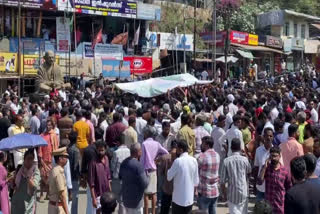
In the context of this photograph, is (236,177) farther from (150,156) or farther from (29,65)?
(29,65)

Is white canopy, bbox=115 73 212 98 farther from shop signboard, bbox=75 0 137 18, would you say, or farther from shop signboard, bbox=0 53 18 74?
shop signboard, bbox=75 0 137 18

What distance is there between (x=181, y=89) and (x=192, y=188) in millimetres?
10664

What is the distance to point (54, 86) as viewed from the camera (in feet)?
60.5

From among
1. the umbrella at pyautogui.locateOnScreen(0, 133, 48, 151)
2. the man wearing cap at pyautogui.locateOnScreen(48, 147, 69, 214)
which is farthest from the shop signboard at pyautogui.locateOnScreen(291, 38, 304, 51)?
the man wearing cap at pyautogui.locateOnScreen(48, 147, 69, 214)

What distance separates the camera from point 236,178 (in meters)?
7.61

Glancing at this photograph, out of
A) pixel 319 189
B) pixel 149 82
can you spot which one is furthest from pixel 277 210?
pixel 149 82

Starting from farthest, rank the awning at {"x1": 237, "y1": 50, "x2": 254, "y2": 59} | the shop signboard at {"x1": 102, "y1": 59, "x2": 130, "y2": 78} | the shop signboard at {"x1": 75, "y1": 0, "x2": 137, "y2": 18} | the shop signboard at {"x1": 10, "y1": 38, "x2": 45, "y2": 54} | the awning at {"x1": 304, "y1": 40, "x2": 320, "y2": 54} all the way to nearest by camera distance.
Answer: the awning at {"x1": 304, "y1": 40, "x2": 320, "y2": 54}
the awning at {"x1": 237, "y1": 50, "x2": 254, "y2": 59}
the shop signboard at {"x1": 75, "y1": 0, "x2": 137, "y2": 18}
the shop signboard at {"x1": 102, "y1": 59, "x2": 130, "y2": 78}
the shop signboard at {"x1": 10, "y1": 38, "x2": 45, "y2": 54}

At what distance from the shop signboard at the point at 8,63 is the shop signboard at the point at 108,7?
17.9 ft

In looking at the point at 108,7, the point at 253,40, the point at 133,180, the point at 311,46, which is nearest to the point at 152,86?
the point at 133,180

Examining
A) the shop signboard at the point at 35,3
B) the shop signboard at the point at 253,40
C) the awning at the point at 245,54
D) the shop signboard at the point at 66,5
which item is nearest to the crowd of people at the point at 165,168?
the shop signboard at the point at 35,3

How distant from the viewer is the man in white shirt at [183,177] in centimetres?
775

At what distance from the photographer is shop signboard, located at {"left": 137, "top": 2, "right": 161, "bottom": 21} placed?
107 ft

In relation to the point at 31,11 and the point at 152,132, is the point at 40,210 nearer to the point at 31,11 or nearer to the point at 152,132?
the point at 152,132

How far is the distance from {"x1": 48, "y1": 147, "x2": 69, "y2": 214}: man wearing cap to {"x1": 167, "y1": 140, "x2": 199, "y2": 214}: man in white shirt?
4.85 feet
